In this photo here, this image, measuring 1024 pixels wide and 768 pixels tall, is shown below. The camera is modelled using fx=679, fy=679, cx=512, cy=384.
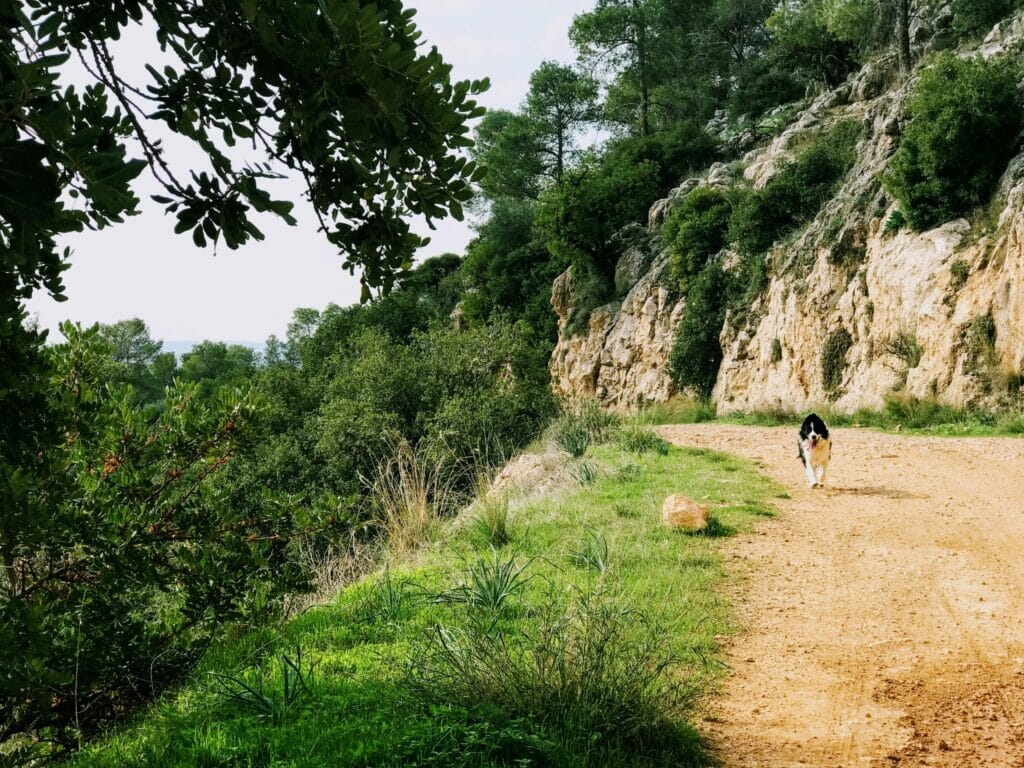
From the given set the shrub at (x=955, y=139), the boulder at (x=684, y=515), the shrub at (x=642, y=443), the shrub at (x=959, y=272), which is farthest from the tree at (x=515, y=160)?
the boulder at (x=684, y=515)

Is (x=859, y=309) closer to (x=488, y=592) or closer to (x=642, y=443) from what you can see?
(x=642, y=443)

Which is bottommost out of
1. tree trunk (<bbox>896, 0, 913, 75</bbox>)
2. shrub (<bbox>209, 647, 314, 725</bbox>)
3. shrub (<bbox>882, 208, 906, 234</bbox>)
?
shrub (<bbox>209, 647, 314, 725</bbox>)

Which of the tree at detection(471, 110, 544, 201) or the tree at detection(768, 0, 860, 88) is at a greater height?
the tree at detection(768, 0, 860, 88)

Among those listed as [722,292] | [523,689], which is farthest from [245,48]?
[722,292]

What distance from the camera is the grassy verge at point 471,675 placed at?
260 centimetres

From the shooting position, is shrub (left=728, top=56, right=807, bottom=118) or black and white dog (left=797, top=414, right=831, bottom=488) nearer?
black and white dog (left=797, top=414, right=831, bottom=488)

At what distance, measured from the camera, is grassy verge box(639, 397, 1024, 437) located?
11.8 metres

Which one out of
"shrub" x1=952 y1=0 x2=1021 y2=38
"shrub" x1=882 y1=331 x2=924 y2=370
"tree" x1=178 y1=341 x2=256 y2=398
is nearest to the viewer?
"shrub" x1=882 y1=331 x2=924 y2=370

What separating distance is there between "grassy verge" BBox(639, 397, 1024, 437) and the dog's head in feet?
17.2

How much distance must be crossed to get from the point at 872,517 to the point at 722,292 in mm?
18019

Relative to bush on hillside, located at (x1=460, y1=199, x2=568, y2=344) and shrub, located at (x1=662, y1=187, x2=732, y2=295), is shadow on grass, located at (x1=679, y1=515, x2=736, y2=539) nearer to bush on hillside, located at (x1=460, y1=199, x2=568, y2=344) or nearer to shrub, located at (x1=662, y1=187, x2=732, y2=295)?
shrub, located at (x1=662, y1=187, x2=732, y2=295)

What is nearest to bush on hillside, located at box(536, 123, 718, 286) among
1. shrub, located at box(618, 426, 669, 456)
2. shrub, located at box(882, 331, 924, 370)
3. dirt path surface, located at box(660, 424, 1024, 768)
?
shrub, located at box(882, 331, 924, 370)

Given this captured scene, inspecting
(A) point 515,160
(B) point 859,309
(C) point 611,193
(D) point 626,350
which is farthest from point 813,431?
(A) point 515,160

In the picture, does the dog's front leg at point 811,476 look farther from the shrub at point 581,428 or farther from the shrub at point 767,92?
the shrub at point 767,92
